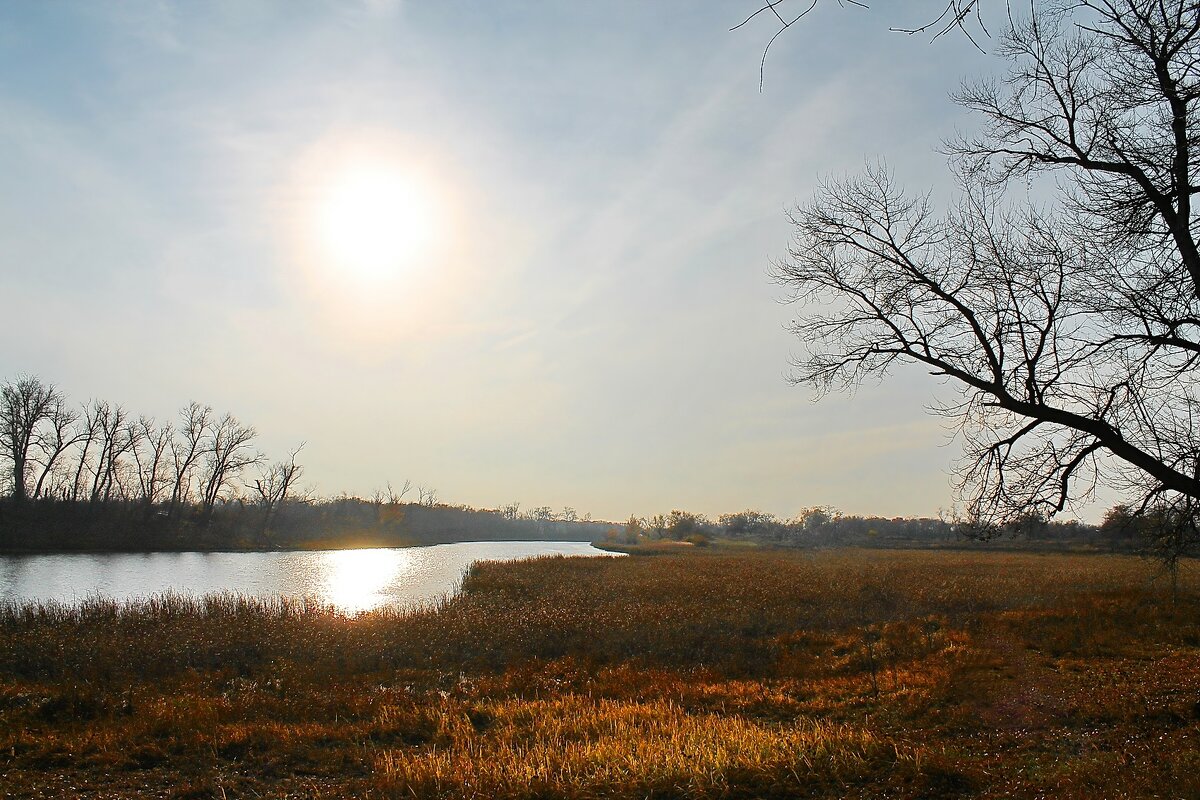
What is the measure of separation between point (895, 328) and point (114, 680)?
16.6 m

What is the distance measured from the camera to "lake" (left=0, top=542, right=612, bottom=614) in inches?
1183

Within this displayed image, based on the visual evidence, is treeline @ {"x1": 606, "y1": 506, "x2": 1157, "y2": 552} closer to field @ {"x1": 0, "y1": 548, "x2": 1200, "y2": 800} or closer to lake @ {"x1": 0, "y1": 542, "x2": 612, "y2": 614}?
field @ {"x1": 0, "y1": 548, "x2": 1200, "y2": 800}

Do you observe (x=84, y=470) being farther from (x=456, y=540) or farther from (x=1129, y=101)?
(x=1129, y=101)

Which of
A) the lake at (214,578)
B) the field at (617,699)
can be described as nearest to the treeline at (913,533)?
the field at (617,699)

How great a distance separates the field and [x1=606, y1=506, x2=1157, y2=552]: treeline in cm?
246

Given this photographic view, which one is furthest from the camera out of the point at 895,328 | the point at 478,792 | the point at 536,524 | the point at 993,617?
the point at 536,524

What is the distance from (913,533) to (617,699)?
105 metres

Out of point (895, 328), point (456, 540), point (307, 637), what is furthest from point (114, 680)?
point (456, 540)

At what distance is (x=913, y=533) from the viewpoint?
10450 centimetres

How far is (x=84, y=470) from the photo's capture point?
220ft

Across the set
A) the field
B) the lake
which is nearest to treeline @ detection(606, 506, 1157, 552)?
the field

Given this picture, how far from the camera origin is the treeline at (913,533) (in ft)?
37.6

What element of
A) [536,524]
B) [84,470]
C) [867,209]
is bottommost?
[536,524]

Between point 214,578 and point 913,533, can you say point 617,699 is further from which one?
point 913,533
